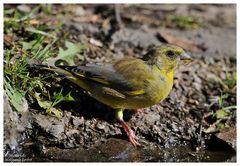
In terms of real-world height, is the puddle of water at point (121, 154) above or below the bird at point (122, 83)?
below

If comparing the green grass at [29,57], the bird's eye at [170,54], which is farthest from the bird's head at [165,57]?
the green grass at [29,57]

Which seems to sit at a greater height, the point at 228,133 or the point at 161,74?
the point at 161,74

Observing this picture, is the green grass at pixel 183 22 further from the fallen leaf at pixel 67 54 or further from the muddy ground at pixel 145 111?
the fallen leaf at pixel 67 54

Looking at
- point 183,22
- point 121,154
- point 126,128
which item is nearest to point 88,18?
point 183,22

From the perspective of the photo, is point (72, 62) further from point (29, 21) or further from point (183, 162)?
point (183, 162)

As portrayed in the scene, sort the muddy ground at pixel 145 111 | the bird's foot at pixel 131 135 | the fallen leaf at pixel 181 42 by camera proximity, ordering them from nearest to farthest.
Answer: the muddy ground at pixel 145 111, the bird's foot at pixel 131 135, the fallen leaf at pixel 181 42

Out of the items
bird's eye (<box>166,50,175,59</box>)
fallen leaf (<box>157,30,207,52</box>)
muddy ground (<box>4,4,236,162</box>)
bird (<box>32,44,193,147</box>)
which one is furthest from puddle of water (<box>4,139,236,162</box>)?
fallen leaf (<box>157,30,207,52</box>)

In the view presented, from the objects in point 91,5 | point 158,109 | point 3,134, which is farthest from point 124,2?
point 3,134
